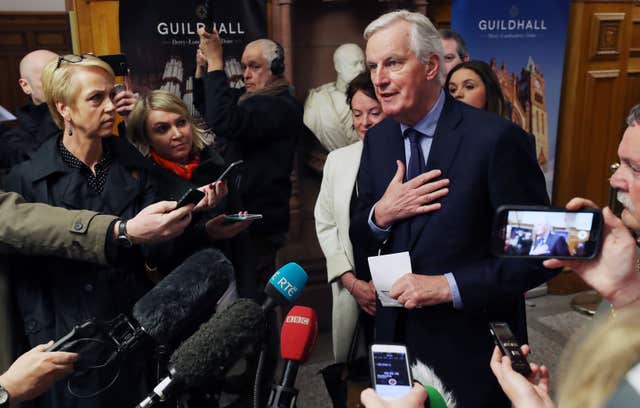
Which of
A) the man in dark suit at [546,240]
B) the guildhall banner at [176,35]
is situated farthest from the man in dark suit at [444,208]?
the guildhall banner at [176,35]

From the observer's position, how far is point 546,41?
400 centimetres

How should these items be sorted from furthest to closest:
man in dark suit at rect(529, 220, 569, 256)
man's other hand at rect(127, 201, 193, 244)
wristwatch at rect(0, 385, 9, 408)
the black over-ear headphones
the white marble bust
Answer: the white marble bust
the black over-ear headphones
man's other hand at rect(127, 201, 193, 244)
wristwatch at rect(0, 385, 9, 408)
man in dark suit at rect(529, 220, 569, 256)

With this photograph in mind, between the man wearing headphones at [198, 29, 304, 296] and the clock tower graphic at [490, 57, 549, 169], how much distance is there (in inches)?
65.8

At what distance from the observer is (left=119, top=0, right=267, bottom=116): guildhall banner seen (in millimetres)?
2947

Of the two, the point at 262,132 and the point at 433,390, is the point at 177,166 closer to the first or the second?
the point at 262,132

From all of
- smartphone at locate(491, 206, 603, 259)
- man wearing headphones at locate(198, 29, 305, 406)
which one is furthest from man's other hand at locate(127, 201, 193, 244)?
man wearing headphones at locate(198, 29, 305, 406)

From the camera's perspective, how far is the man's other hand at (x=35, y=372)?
119cm

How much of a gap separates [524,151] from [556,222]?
630mm

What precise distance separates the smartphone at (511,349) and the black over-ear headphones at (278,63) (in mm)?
2186

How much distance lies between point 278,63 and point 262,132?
497 millimetres

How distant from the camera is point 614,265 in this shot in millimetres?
1084

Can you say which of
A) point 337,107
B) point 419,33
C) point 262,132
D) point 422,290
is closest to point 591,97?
point 337,107

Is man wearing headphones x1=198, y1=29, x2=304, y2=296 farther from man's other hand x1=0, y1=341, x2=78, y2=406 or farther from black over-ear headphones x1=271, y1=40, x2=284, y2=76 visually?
man's other hand x1=0, y1=341, x2=78, y2=406

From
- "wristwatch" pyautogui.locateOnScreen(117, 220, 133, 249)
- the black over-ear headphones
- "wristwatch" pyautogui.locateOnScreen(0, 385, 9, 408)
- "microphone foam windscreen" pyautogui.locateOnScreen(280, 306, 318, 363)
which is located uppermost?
the black over-ear headphones
